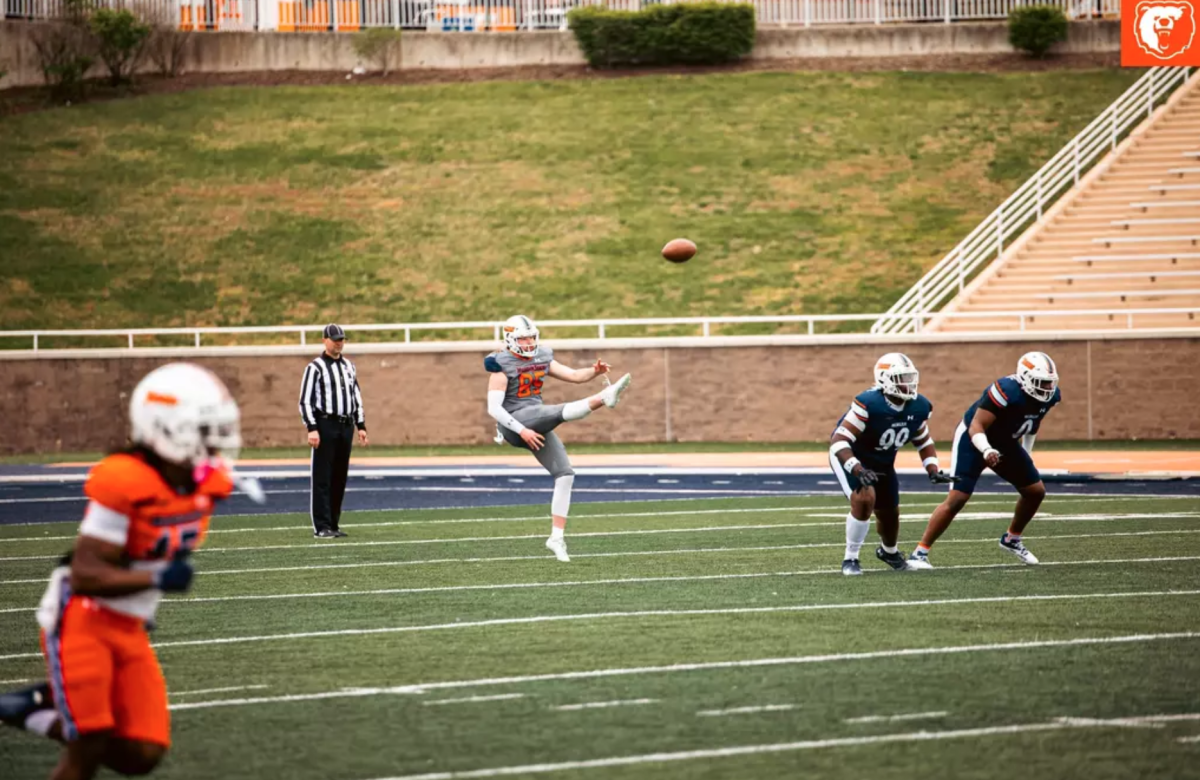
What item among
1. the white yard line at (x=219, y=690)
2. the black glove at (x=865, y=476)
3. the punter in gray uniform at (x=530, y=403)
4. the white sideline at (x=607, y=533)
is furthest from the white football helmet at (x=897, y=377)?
the white yard line at (x=219, y=690)

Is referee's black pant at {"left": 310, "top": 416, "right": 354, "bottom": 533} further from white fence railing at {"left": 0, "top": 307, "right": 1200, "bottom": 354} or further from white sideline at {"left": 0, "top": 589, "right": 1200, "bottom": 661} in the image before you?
white fence railing at {"left": 0, "top": 307, "right": 1200, "bottom": 354}

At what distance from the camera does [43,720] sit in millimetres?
5270

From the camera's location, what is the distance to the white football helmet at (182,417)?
509 cm

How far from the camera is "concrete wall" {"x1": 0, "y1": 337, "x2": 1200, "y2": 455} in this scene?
24.6 meters

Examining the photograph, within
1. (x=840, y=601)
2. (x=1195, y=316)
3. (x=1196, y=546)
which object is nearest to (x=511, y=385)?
(x=840, y=601)

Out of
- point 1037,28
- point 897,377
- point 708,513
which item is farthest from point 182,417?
point 1037,28

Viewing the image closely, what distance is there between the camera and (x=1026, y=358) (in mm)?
11188

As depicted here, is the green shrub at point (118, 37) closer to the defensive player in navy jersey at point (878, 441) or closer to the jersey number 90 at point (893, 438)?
the defensive player in navy jersey at point (878, 441)

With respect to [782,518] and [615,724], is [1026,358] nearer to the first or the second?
[782,518]

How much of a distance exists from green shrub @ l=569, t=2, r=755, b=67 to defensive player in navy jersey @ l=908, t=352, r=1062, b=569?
105 feet

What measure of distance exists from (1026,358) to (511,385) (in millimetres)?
3717

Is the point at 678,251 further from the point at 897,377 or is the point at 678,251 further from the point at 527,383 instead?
the point at 897,377

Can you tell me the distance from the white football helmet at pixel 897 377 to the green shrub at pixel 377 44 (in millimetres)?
34561

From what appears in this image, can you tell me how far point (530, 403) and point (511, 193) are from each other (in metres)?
23.8
